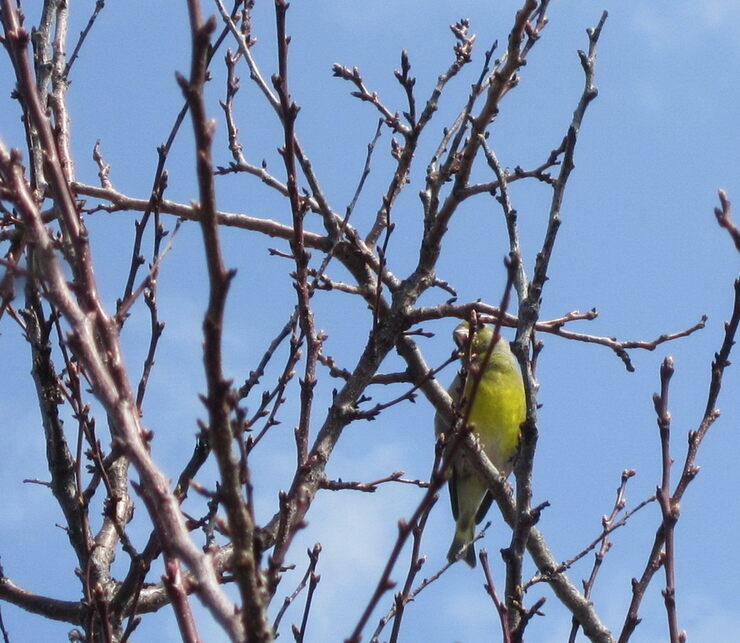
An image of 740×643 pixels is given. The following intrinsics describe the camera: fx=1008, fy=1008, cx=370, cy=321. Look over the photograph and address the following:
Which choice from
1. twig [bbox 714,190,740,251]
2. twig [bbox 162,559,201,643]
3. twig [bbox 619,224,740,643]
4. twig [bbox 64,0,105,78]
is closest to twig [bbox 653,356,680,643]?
twig [bbox 619,224,740,643]

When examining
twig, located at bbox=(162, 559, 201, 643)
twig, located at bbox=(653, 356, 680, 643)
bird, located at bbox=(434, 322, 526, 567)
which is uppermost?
bird, located at bbox=(434, 322, 526, 567)

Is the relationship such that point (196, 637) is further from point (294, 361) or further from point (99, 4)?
point (99, 4)

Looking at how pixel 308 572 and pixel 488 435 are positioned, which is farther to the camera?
pixel 488 435

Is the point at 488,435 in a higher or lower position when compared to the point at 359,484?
higher

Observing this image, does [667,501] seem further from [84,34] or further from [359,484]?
[84,34]

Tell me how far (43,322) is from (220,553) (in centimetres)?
109

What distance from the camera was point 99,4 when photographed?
16.7 feet

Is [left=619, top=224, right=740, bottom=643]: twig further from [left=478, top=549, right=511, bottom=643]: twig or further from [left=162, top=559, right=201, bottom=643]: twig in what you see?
[left=162, top=559, right=201, bottom=643]: twig

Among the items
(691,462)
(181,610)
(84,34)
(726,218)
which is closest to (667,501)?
(691,462)

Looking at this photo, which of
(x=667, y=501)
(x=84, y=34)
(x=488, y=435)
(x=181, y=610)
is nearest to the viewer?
(x=181, y=610)

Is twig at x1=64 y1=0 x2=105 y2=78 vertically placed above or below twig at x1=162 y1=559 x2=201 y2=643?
above

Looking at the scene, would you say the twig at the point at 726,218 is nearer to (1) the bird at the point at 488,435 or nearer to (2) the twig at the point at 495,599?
(2) the twig at the point at 495,599

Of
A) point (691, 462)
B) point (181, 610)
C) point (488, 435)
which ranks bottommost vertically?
point (181, 610)

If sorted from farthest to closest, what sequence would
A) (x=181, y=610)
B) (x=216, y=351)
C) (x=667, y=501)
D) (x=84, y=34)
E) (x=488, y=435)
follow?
(x=488, y=435) < (x=84, y=34) < (x=667, y=501) < (x=181, y=610) < (x=216, y=351)
